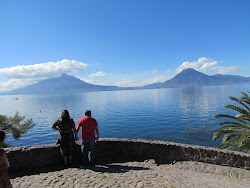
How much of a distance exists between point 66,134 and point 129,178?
2.79m

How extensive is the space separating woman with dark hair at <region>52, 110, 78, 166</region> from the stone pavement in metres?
0.55

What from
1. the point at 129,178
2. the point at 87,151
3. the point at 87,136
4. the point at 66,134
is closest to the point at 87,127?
the point at 87,136

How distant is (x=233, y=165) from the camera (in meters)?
6.48

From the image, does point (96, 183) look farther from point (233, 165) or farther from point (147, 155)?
point (233, 165)

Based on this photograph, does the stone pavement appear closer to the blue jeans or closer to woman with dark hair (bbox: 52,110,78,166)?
the blue jeans

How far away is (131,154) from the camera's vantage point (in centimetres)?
757

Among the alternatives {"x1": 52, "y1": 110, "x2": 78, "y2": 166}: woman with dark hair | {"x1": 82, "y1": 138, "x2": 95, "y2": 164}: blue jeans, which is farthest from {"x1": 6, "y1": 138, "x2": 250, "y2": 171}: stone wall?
{"x1": 82, "y1": 138, "x2": 95, "y2": 164}: blue jeans

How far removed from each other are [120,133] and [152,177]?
23.4 m

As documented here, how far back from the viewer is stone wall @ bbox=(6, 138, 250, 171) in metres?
6.27

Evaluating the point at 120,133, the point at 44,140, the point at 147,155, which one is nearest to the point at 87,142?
the point at 147,155

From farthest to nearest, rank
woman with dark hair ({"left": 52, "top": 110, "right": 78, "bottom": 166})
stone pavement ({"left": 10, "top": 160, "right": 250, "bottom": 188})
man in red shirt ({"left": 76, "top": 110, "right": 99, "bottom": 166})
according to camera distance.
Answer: man in red shirt ({"left": 76, "top": 110, "right": 99, "bottom": 166}) < woman with dark hair ({"left": 52, "top": 110, "right": 78, "bottom": 166}) < stone pavement ({"left": 10, "top": 160, "right": 250, "bottom": 188})

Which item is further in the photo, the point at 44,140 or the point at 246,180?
Answer: the point at 44,140

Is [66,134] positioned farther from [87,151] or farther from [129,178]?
[129,178]

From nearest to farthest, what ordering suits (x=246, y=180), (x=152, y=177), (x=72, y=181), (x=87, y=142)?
1. (x=72, y=181)
2. (x=152, y=177)
3. (x=246, y=180)
4. (x=87, y=142)
